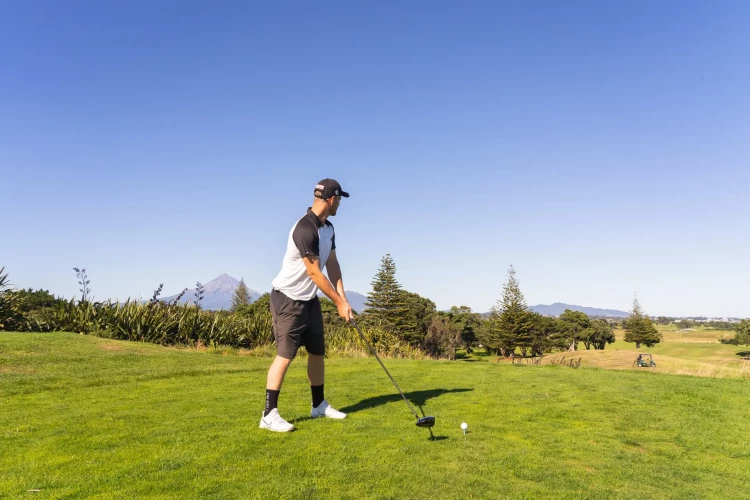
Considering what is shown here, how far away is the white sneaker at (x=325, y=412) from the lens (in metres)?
5.32

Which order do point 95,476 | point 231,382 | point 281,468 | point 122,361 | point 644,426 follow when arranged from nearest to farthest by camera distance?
point 95,476 < point 281,468 < point 644,426 < point 231,382 < point 122,361

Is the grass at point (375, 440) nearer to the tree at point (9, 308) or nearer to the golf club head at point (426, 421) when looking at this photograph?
the golf club head at point (426, 421)

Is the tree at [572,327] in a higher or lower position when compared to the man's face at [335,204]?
lower

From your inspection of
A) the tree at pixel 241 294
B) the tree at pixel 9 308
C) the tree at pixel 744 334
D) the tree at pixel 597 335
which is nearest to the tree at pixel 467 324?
the tree at pixel 597 335

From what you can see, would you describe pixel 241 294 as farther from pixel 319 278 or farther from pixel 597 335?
pixel 319 278

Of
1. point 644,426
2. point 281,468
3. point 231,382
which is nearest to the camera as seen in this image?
point 281,468

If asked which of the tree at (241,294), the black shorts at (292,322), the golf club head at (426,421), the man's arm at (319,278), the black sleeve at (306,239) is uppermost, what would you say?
the tree at (241,294)

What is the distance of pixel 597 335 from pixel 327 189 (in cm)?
10636

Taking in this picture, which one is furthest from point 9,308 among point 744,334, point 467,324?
point 744,334

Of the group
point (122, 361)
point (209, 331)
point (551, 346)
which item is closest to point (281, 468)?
point (122, 361)

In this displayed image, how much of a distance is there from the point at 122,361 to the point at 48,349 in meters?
1.92

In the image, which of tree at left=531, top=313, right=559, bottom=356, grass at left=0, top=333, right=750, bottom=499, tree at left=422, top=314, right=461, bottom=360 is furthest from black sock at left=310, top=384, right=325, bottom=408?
tree at left=531, top=313, right=559, bottom=356

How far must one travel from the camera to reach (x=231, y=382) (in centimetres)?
774

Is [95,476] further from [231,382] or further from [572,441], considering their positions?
[231,382]
